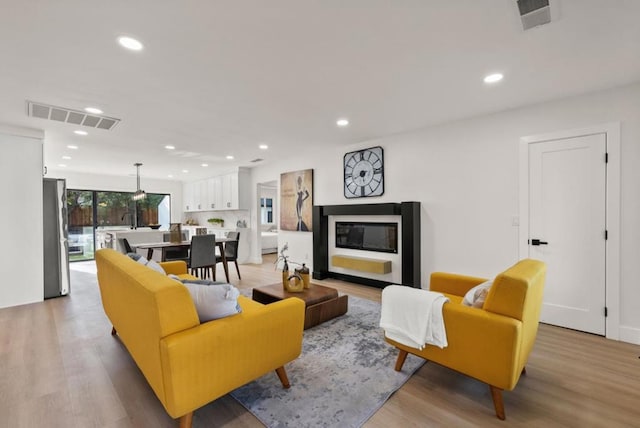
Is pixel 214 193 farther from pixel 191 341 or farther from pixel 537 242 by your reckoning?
pixel 537 242

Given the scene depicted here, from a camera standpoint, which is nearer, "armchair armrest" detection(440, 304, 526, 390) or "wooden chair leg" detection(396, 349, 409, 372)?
"armchair armrest" detection(440, 304, 526, 390)

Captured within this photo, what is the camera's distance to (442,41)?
206cm

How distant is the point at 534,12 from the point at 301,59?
1.52 meters

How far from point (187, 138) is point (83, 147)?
2076 mm

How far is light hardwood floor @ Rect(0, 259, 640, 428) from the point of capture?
1758mm

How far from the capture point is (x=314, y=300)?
10.3 ft

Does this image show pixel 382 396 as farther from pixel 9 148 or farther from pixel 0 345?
pixel 9 148

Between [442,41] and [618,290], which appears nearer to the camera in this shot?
[442,41]

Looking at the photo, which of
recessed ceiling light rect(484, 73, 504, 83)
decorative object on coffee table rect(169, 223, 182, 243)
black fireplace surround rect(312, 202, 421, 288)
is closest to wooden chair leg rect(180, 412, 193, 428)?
black fireplace surround rect(312, 202, 421, 288)

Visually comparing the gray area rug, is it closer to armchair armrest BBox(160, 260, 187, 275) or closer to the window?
armchair armrest BBox(160, 260, 187, 275)

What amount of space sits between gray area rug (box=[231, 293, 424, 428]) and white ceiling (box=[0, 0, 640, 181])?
242 centimetres

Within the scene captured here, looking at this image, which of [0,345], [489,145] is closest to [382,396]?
[489,145]

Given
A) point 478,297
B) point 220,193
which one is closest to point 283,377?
point 478,297

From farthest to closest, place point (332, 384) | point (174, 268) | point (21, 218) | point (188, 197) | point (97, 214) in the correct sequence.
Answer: point (188, 197) → point (97, 214) → point (21, 218) → point (174, 268) → point (332, 384)
